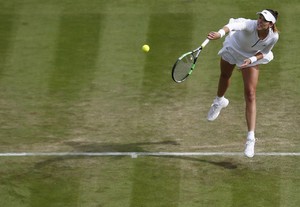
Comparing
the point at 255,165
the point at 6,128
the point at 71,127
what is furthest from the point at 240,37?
the point at 6,128

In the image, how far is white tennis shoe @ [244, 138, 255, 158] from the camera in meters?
13.8

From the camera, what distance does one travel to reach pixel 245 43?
46.1 ft

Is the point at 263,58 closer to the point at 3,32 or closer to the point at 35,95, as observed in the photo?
the point at 35,95

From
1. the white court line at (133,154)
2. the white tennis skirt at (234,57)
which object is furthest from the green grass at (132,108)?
the white tennis skirt at (234,57)

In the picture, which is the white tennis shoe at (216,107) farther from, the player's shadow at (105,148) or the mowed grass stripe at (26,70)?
the mowed grass stripe at (26,70)

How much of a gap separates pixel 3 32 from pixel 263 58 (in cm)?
674

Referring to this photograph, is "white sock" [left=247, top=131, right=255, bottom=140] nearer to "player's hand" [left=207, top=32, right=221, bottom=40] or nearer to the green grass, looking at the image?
the green grass

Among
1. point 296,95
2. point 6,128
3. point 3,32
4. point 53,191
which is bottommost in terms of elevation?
point 53,191

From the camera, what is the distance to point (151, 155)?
14.3 meters

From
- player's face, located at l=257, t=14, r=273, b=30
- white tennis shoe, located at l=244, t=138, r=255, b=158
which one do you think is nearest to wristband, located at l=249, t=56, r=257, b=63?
player's face, located at l=257, t=14, r=273, b=30

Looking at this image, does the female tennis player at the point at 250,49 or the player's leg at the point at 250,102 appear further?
the player's leg at the point at 250,102

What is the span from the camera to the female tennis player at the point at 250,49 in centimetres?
1353

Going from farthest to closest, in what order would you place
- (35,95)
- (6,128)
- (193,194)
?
(35,95), (6,128), (193,194)

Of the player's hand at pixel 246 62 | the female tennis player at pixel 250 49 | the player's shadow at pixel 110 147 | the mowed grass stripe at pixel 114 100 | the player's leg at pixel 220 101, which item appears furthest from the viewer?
the player's leg at pixel 220 101
